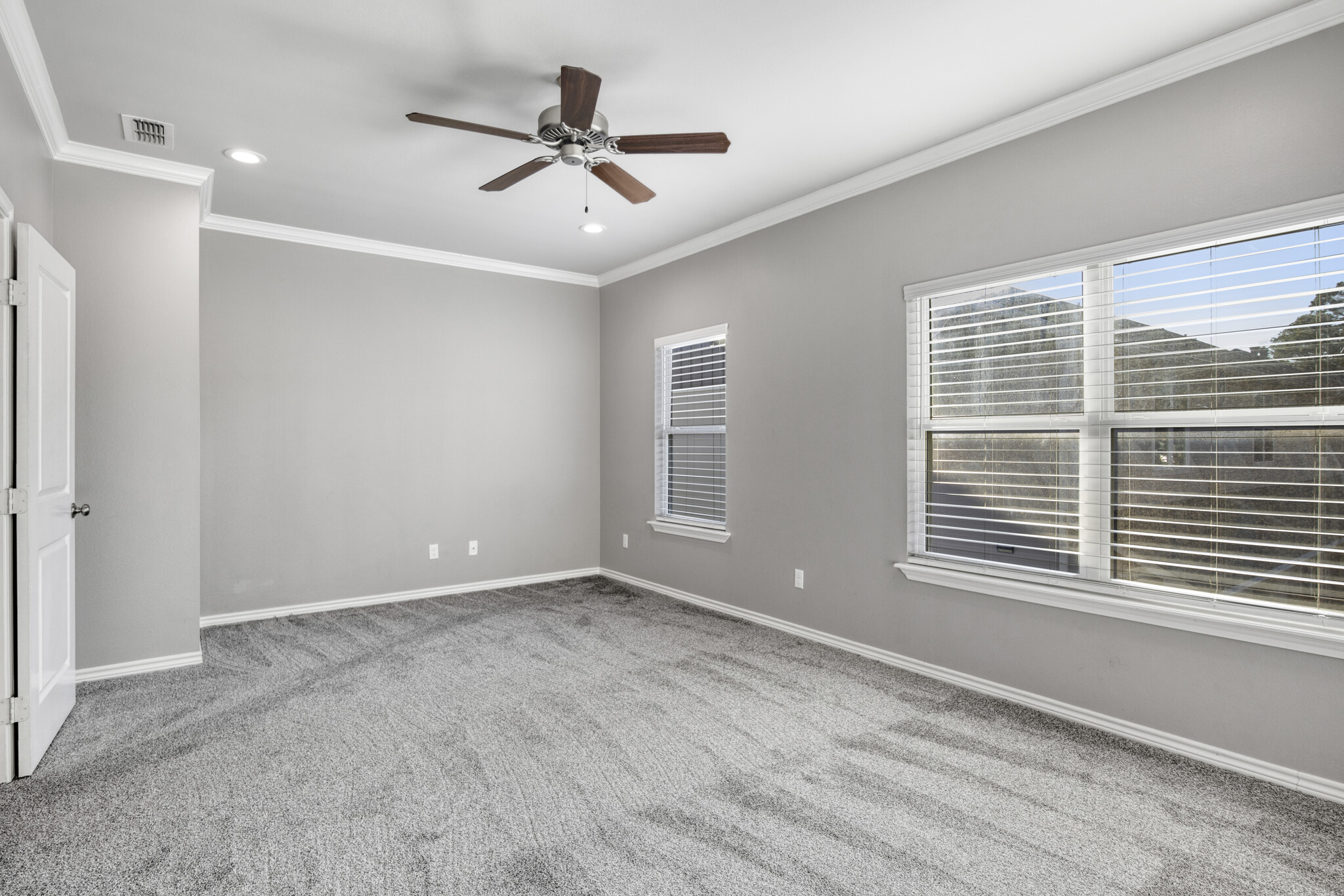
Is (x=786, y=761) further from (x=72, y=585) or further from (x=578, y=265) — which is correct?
(x=578, y=265)

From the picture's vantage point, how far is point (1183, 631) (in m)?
2.60

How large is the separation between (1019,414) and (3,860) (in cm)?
395

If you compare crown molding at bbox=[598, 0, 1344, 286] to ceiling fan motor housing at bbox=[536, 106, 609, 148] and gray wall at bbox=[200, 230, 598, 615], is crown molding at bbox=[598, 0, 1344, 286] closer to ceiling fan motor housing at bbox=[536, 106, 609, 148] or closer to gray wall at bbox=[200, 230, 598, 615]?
ceiling fan motor housing at bbox=[536, 106, 609, 148]

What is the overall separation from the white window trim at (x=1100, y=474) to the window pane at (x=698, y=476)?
62.9 inches

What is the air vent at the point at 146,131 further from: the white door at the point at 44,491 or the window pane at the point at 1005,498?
the window pane at the point at 1005,498

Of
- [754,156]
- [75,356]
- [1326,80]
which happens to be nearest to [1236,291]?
[1326,80]

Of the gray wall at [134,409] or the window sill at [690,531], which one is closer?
the gray wall at [134,409]

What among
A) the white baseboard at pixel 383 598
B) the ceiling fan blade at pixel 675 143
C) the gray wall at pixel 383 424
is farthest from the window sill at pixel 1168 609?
the gray wall at pixel 383 424

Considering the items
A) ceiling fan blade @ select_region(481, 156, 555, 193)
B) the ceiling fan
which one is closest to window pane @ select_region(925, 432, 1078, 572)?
the ceiling fan

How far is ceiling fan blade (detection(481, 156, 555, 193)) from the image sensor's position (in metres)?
2.89

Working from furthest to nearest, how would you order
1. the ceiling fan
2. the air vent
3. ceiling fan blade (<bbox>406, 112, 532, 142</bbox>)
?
the air vent → ceiling fan blade (<bbox>406, 112, 532, 142</bbox>) → the ceiling fan

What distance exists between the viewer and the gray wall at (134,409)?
134 inches

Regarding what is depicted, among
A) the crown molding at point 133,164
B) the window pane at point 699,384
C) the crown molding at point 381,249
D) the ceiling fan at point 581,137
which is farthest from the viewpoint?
the window pane at point 699,384

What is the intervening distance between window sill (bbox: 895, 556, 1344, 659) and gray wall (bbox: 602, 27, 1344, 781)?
0.18 ft
